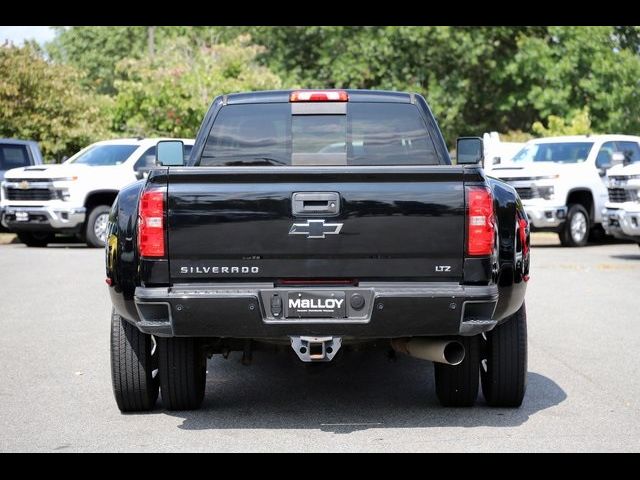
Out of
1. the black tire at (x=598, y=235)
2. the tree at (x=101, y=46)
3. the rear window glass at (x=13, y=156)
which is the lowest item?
the black tire at (x=598, y=235)

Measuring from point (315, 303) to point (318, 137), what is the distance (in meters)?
1.90

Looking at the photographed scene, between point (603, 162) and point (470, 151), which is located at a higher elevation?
point (470, 151)

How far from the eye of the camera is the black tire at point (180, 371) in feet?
22.0

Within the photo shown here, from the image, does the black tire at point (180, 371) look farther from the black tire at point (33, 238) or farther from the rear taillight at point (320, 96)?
the black tire at point (33, 238)

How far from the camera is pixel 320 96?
7.80m

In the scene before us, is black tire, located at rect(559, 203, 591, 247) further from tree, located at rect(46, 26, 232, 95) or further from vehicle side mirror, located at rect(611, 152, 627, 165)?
tree, located at rect(46, 26, 232, 95)

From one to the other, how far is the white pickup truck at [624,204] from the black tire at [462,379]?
11245mm

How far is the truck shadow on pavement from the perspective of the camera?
22.0 feet

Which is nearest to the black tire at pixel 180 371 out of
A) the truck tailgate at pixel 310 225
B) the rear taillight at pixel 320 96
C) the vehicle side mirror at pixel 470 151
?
the truck tailgate at pixel 310 225

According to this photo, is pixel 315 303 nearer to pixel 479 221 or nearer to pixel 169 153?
pixel 479 221

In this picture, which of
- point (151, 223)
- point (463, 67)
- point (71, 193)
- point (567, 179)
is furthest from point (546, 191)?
point (463, 67)

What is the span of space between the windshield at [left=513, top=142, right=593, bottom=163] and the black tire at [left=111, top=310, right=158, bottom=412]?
53.7 ft

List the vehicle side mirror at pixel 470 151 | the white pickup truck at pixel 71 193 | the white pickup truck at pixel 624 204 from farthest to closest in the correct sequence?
the white pickup truck at pixel 71 193 → the white pickup truck at pixel 624 204 → the vehicle side mirror at pixel 470 151

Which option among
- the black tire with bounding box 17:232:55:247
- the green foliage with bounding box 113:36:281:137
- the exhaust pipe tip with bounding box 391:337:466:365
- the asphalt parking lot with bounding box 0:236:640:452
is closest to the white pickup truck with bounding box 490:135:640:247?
the black tire with bounding box 17:232:55:247
